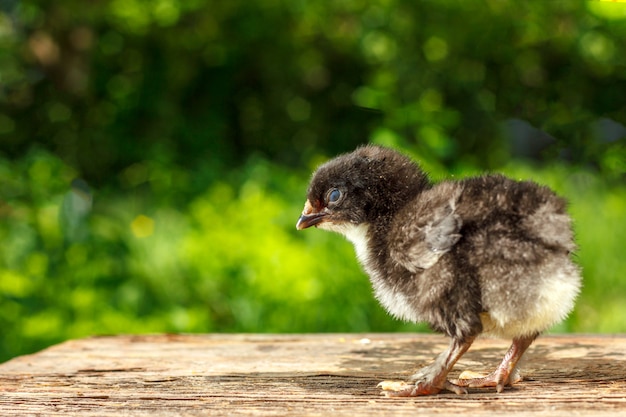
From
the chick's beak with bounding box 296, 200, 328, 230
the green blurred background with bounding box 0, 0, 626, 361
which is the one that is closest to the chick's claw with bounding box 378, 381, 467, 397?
the chick's beak with bounding box 296, 200, 328, 230

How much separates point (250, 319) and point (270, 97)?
14.2ft

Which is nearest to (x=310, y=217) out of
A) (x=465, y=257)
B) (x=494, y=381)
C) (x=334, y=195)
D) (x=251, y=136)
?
(x=334, y=195)

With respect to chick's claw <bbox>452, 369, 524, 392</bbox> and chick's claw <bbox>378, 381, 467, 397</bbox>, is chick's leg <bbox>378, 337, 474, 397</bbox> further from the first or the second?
chick's claw <bbox>452, 369, 524, 392</bbox>

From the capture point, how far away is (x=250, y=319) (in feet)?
17.3

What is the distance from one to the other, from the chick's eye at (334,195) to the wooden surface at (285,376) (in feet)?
2.15

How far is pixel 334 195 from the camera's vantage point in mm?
2883

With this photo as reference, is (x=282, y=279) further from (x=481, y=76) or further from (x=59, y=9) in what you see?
(x=59, y=9)

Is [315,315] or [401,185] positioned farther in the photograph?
[315,315]

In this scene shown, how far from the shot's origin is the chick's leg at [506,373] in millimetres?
2756

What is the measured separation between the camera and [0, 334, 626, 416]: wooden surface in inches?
102

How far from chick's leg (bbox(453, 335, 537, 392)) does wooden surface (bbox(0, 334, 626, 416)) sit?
0.12 feet

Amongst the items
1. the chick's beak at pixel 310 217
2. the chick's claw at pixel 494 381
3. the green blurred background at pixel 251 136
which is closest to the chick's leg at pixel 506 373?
the chick's claw at pixel 494 381

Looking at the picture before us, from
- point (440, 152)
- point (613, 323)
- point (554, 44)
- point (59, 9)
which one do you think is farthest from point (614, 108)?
point (59, 9)

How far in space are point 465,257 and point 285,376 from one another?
0.92m
